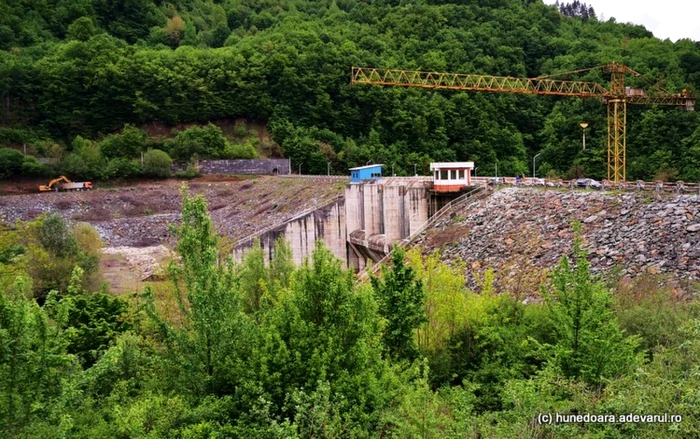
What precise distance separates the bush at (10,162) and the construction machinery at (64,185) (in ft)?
15.2

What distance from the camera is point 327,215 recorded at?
47312mm

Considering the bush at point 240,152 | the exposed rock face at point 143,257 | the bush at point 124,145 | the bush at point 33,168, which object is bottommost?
the exposed rock face at point 143,257

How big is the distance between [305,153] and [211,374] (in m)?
75.2

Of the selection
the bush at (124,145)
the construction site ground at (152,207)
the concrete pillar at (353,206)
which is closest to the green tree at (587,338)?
the concrete pillar at (353,206)

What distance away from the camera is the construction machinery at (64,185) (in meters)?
79.7

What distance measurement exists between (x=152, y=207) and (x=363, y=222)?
120 feet

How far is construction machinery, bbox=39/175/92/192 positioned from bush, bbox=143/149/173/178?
7413 mm

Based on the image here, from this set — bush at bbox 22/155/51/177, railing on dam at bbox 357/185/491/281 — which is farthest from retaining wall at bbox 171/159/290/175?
railing on dam at bbox 357/185/491/281

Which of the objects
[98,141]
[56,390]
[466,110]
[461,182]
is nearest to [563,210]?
[461,182]

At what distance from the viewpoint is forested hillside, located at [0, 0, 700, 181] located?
290 ft

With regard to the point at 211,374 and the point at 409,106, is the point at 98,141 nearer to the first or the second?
the point at 409,106

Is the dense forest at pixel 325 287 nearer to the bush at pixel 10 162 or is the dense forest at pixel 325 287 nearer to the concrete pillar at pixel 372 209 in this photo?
the bush at pixel 10 162

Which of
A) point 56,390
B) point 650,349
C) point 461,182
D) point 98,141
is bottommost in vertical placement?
point 650,349

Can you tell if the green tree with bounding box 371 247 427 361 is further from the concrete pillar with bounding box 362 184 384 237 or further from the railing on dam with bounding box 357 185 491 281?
the concrete pillar with bounding box 362 184 384 237
